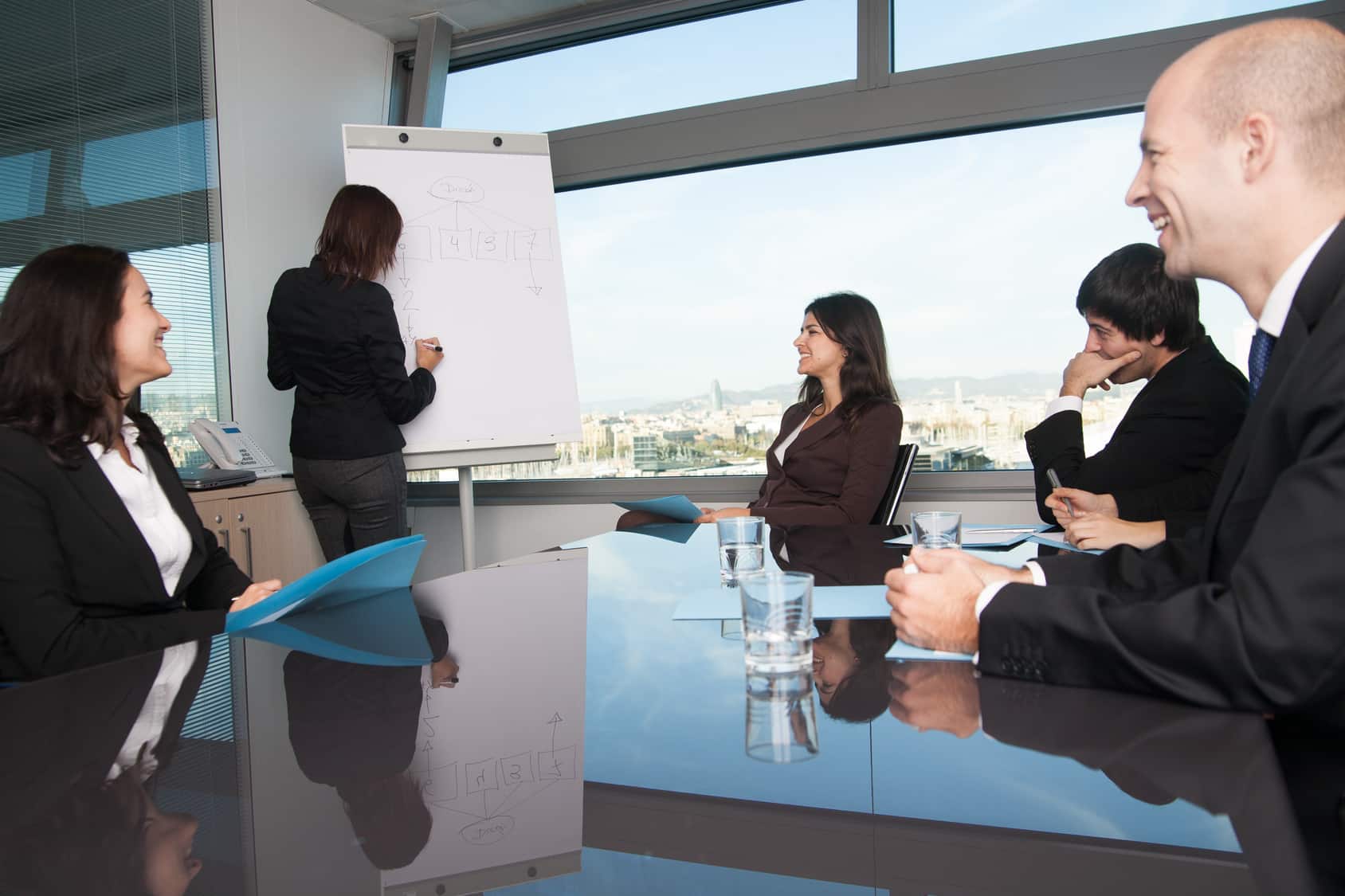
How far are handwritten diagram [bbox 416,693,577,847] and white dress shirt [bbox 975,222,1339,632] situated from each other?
1.68 ft

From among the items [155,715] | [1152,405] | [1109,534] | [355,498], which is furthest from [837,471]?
[155,715]

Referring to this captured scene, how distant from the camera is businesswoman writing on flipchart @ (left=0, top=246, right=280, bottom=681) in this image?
1.51 meters

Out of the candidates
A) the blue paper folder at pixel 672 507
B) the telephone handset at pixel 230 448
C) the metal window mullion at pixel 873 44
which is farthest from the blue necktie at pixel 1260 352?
the telephone handset at pixel 230 448

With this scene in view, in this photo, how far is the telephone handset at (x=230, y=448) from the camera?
3740 millimetres

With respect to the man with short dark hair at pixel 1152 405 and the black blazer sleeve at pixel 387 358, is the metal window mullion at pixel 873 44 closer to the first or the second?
the man with short dark hair at pixel 1152 405

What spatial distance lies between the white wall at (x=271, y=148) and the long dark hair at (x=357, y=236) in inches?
28.9

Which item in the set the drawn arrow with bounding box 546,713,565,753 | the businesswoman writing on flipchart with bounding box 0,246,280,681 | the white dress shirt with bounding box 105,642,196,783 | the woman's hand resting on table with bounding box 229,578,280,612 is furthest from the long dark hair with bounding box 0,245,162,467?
the drawn arrow with bounding box 546,713,565,753

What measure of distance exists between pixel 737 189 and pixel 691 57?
0.66 metres

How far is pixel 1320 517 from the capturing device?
80 centimetres

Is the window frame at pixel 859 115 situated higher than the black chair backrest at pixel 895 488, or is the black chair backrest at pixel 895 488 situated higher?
the window frame at pixel 859 115

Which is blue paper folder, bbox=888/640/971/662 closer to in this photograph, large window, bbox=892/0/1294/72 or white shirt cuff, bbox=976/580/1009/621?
white shirt cuff, bbox=976/580/1009/621

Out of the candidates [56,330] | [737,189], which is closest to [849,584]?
[56,330]

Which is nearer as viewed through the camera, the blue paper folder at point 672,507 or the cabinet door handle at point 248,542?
the blue paper folder at point 672,507

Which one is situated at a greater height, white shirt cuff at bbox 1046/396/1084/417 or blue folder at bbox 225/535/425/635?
white shirt cuff at bbox 1046/396/1084/417
